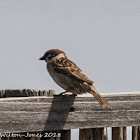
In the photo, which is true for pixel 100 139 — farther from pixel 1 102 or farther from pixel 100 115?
pixel 1 102

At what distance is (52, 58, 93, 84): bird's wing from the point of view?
5.38 meters

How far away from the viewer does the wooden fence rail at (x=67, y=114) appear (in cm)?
426

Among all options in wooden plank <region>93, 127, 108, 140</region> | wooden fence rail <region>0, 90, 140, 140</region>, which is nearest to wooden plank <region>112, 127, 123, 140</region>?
wooden fence rail <region>0, 90, 140, 140</region>

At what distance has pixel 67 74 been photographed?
5.50 meters

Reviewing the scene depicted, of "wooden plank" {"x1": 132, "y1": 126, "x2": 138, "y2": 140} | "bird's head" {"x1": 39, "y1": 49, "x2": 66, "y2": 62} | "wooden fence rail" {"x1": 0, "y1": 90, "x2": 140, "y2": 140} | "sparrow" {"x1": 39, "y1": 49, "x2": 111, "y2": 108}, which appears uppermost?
"bird's head" {"x1": 39, "y1": 49, "x2": 66, "y2": 62}

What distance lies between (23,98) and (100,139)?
2.97 feet

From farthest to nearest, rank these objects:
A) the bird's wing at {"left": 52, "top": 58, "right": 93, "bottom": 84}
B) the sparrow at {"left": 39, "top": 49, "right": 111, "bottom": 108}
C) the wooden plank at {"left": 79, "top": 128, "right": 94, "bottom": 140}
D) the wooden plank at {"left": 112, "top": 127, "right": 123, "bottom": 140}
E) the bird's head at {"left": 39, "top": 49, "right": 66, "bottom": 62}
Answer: the bird's head at {"left": 39, "top": 49, "right": 66, "bottom": 62} < the bird's wing at {"left": 52, "top": 58, "right": 93, "bottom": 84} < the sparrow at {"left": 39, "top": 49, "right": 111, "bottom": 108} < the wooden plank at {"left": 112, "top": 127, "right": 123, "bottom": 140} < the wooden plank at {"left": 79, "top": 128, "right": 94, "bottom": 140}

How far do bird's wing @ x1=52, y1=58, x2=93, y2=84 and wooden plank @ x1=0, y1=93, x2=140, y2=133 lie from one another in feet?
1.66

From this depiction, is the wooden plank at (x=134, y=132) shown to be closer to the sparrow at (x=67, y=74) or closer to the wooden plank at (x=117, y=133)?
the wooden plank at (x=117, y=133)

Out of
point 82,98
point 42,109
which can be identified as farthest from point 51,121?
point 82,98

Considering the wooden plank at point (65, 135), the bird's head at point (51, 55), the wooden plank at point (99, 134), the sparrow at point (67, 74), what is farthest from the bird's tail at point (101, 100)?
the bird's head at point (51, 55)

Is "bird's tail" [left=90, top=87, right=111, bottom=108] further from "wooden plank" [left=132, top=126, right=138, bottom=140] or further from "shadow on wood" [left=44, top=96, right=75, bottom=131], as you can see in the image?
"wooden plank" [left=132, top=126, right=138, bottom=140]

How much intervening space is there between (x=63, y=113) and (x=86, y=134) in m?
0.33

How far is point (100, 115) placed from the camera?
4785 mm
